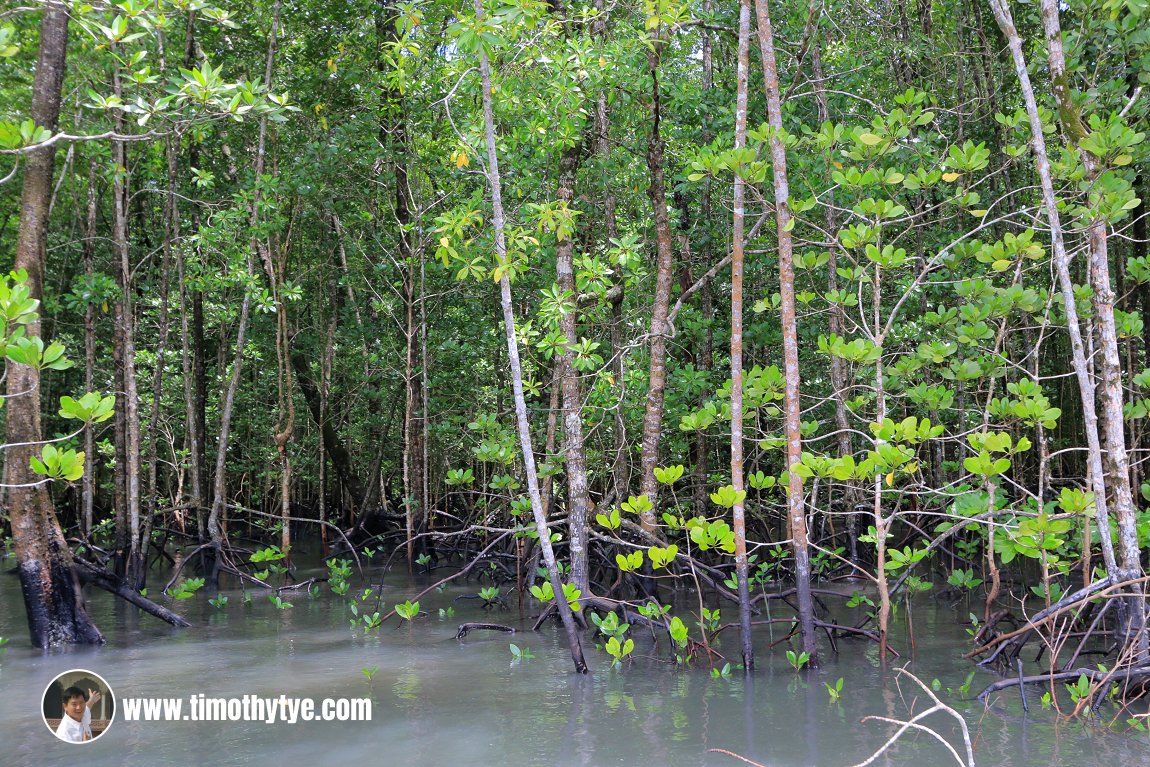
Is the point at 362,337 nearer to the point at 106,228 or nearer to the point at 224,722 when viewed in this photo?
the point at 106,228

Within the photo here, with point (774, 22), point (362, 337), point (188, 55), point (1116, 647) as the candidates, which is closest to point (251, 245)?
point (188, 55)

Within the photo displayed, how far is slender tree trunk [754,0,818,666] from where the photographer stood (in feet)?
17.1

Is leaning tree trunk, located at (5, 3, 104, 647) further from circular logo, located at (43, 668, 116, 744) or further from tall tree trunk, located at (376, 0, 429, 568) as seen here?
tall tree trunk, located at (376, 0, 429, 568)

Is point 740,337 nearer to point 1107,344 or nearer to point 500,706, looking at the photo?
point 1107,344

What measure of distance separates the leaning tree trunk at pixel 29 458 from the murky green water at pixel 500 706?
0.28 meters

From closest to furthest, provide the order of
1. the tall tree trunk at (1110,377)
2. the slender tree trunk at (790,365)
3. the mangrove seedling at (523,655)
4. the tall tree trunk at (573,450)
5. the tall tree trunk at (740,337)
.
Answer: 1. the tall tree trunk at (1110,377)
2. the slender tree trunk at (790,365)
3. the tall tree trunk at (740,337)
4. the mangrove seedling at (523,655)
5. the tall tree trunk at (573,450)

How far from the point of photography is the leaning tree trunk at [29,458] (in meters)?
6.14

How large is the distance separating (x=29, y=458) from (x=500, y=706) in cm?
401

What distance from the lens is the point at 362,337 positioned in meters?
11.8

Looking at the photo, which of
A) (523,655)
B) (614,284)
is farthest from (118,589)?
(614,284)

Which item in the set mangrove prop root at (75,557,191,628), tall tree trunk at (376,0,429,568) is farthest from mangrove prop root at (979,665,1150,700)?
mangrove prop root at (75,557,191,628)

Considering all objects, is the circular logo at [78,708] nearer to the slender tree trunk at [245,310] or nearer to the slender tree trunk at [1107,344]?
the slender tree trunk at [245,310]

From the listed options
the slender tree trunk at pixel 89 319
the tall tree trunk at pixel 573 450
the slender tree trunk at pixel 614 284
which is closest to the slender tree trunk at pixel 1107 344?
the tall tree trunk at pixel 573 450

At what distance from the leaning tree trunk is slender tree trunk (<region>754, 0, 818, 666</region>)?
4.98 m
